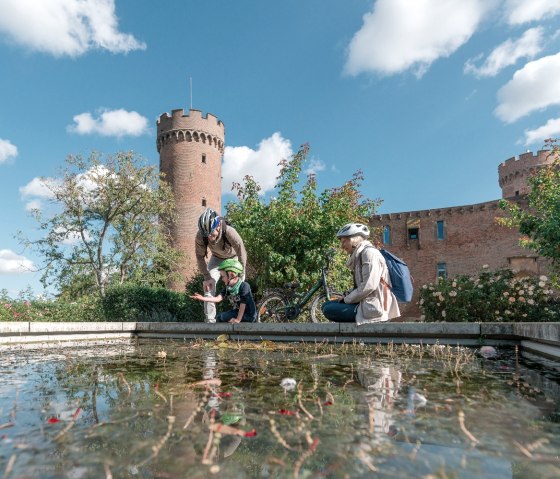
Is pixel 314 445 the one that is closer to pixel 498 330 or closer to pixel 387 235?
pixel 498 330

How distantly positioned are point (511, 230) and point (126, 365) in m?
32.7

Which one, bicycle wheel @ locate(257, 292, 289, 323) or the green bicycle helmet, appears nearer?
the green bicycle helmet

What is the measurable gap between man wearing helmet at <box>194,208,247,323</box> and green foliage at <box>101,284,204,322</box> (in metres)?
5.92

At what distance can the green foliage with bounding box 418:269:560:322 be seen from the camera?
364 inches

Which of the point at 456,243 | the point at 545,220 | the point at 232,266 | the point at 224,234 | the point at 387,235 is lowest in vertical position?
the point at 232,266

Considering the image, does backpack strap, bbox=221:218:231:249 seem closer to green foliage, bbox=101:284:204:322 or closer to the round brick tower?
green foliage, bbox=101:284:204:322

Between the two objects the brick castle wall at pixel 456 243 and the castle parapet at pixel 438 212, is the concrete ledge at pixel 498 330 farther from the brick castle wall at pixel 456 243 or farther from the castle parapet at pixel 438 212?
the castle parapet at pixel 438 212

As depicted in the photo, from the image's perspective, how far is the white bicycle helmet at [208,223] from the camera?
253 inches

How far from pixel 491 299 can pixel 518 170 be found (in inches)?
1188

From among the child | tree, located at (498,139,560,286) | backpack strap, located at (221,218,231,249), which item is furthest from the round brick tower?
the child

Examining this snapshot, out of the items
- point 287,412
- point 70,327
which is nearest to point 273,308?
point 70,327

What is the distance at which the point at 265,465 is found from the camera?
1255mm

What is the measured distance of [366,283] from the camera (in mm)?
4746

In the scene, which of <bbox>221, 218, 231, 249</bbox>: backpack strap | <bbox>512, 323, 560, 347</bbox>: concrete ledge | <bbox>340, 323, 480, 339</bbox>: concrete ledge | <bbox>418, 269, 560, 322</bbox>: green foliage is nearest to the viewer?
<bbox>512, 323, 560, 347</bbox>: concrete ledge
